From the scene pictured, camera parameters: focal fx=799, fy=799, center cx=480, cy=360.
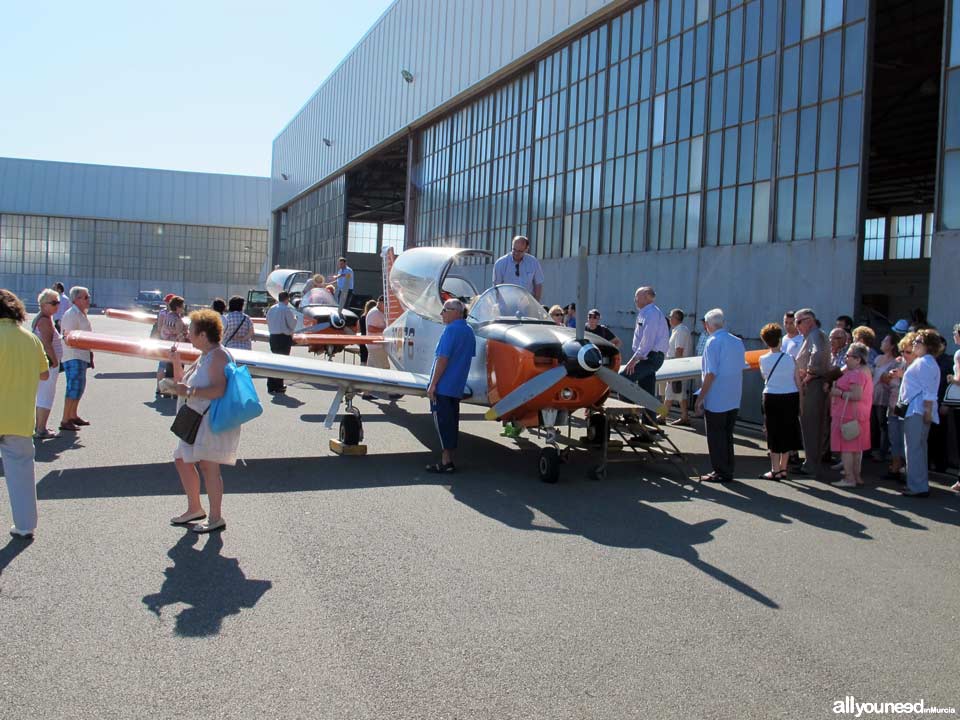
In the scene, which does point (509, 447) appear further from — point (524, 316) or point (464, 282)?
point (464, 282)

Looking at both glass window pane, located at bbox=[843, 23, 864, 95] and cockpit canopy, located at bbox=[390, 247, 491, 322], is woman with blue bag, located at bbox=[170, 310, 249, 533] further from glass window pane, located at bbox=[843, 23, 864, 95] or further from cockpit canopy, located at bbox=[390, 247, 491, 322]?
glass window pane, located at bbox=[843, 23, 864, 95]

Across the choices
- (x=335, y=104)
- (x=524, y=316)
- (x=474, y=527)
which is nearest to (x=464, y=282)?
(x=524, y=316)

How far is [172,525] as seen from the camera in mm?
6176

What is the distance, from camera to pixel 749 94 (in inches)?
644

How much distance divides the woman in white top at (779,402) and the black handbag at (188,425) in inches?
242

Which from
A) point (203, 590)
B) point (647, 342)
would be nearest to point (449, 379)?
point (647, 342)

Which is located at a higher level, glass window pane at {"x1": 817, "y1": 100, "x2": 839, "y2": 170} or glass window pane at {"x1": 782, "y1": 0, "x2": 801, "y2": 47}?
glass window pane at {"x1": 782, "y1": 0, "x2": 801, "y2": 47}

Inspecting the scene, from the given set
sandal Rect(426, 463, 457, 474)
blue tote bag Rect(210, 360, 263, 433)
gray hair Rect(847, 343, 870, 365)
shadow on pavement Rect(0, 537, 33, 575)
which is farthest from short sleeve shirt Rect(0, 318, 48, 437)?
gray hair Rect(847, 343, 870, 365)

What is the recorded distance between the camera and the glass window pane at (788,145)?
15.1 m

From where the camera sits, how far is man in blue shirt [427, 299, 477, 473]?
8.66 metres

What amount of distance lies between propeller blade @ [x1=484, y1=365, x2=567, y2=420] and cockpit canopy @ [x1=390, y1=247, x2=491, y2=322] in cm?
308

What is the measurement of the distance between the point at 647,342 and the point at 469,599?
5.97 meters

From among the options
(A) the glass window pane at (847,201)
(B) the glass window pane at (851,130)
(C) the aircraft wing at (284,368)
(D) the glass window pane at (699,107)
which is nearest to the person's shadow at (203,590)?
(C) the aircraft wing at (284,368)

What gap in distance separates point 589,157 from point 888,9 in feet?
26.2
